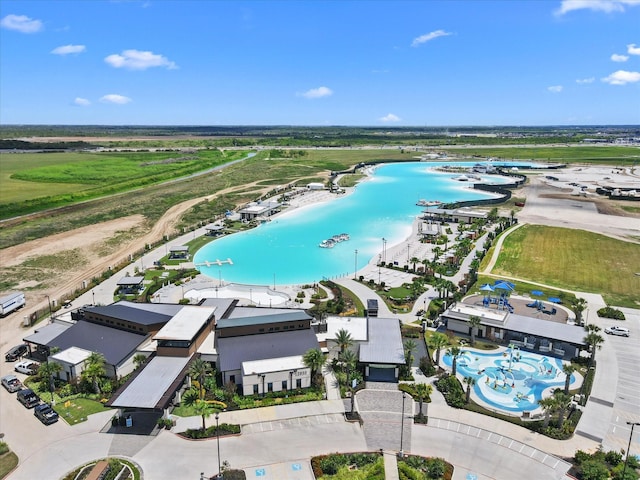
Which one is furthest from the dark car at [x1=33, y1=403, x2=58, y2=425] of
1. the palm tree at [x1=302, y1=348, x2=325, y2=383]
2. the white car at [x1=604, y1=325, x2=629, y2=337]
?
the white car at [x1=604, y1=325, x2=629, y2=337]

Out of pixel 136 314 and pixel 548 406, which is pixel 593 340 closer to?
pixel 548 406

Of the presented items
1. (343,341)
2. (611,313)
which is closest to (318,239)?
(343,341)

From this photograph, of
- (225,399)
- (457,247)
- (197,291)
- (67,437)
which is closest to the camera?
(67,437)

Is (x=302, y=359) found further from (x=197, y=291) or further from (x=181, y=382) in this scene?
(x=197, y=291)

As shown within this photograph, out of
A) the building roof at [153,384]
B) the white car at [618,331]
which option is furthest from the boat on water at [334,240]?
the white car at [618,331]

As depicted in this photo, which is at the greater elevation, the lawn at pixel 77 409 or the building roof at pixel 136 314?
the building roof at pixel 136 314

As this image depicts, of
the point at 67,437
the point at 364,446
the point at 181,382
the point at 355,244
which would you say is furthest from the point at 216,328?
the point at 355,244

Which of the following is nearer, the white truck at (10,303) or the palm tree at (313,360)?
the palm tree at (313,360)

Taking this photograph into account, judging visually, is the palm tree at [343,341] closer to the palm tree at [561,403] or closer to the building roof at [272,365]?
the building roof at [272,365]
